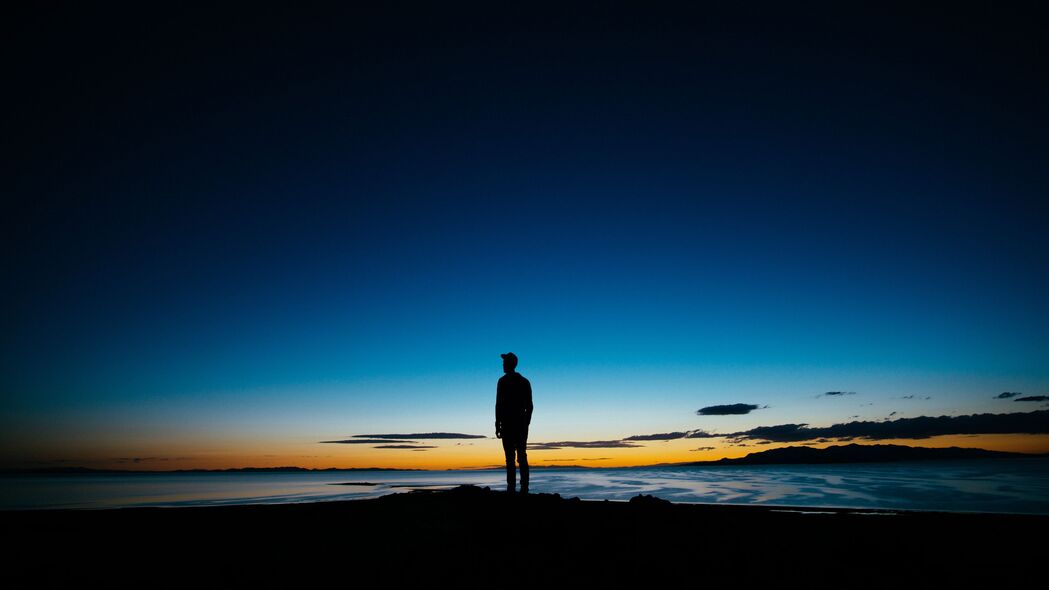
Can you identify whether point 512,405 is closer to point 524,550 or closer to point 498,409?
point 498,409

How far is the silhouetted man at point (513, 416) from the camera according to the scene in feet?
38.4

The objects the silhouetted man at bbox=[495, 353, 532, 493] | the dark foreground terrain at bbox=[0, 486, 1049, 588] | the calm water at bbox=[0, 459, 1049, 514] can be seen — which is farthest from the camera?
the calm water at bbox=[0, 459, 1049, 514]

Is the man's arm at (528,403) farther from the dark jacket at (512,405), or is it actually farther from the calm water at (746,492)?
the calm water at (746,492)

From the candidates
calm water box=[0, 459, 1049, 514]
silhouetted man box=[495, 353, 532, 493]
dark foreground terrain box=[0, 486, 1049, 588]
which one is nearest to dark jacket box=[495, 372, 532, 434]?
silhouetted man box=[495, 353, 532, 493]

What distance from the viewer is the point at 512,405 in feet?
38.5

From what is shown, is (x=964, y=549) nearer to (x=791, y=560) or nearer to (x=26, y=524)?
(x=791, y=560)

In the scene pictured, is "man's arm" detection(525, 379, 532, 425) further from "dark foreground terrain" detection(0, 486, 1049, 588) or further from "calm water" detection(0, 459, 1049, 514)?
"calm water" detection(0, 459, 1049, 514)

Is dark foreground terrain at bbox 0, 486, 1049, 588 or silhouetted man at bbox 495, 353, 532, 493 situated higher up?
silhouetted man at bbox 495, 353, 532, 493

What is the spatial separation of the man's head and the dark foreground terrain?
3457 mm

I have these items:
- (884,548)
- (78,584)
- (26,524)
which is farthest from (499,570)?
(26,524)

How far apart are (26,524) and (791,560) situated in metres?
13.1

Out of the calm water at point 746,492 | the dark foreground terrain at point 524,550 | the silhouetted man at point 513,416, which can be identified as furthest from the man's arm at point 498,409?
the calm water at point 746,492

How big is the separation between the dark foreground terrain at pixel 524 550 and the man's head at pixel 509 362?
3.46m

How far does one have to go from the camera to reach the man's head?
12.0 meters
